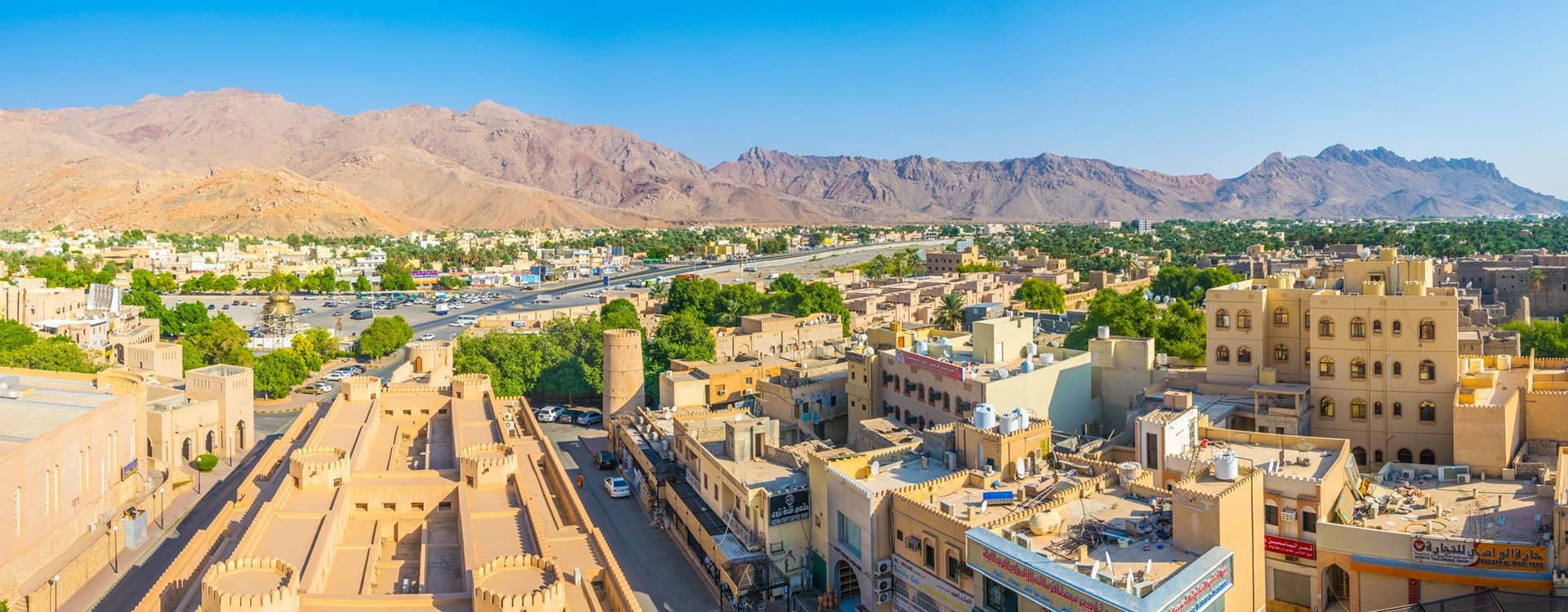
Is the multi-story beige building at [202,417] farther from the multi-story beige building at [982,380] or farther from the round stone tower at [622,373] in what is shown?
the multi-story beige building at [982,380]

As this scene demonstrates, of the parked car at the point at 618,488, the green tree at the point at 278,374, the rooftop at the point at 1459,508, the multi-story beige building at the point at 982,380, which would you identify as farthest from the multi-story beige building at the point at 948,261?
the rooftop at the point at 1459,508

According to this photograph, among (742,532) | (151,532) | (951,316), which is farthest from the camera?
(951,316)

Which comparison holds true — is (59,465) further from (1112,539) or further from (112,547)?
(1112,539)

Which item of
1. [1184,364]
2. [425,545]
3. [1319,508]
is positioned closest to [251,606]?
[425,545]

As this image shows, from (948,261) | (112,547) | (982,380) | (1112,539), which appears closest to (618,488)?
(982,380)

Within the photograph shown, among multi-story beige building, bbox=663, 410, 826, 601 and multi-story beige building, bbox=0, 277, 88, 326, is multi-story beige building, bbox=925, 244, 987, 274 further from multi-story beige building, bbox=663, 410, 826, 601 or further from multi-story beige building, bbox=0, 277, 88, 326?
multi-story beige building, bbox=663, 410, 826, 601

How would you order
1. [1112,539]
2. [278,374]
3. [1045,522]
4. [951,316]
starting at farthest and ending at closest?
[951,316] < [278,374] < [1045,522] < [1112,539]

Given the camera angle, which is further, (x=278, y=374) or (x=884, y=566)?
(x=278, y=374)
